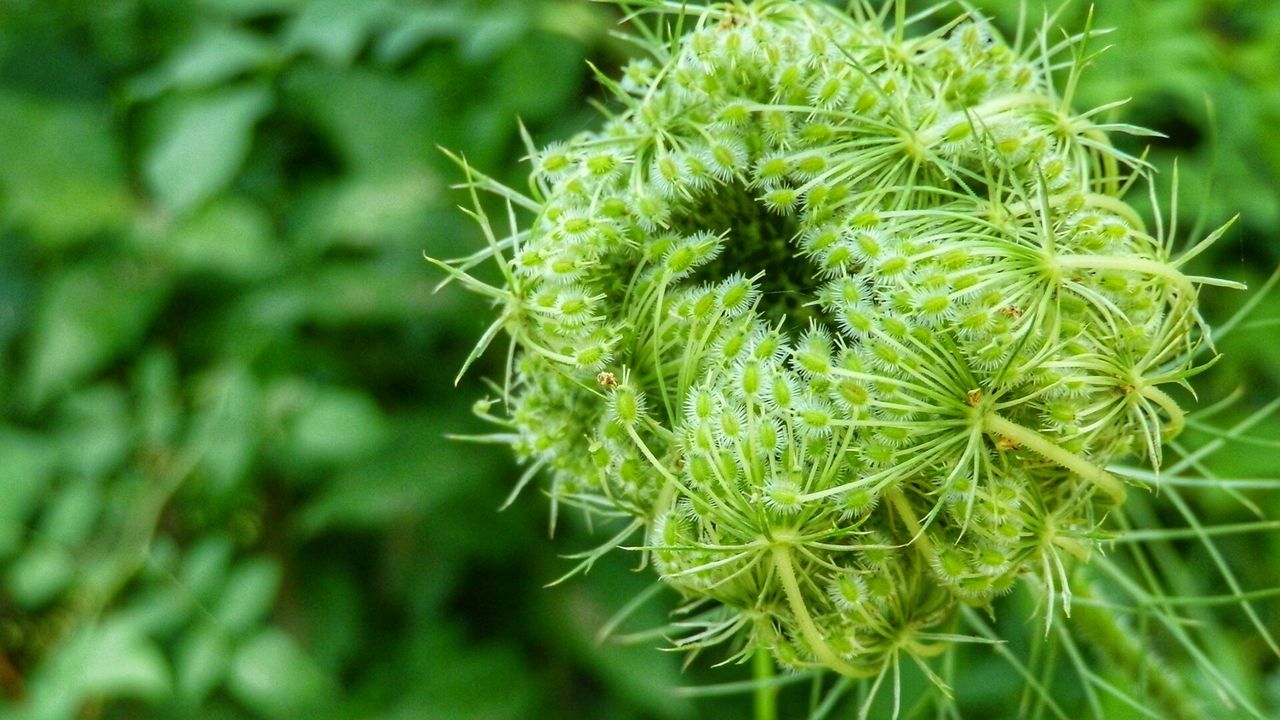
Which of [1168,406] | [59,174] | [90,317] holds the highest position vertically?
[59,174]

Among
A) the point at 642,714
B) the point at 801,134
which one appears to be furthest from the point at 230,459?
the point at 801,134

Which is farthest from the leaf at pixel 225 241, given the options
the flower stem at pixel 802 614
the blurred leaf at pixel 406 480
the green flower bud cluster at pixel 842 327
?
the flower stem at pixel 802 614

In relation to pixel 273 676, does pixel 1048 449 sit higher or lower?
higher

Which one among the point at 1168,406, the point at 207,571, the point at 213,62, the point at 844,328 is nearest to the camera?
the point at 844,328

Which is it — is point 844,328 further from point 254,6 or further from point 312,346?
point 312,346

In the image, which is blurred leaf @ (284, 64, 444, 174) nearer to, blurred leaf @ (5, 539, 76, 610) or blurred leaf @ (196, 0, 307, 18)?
blurred leaf @ (196, 0, 307, 18)

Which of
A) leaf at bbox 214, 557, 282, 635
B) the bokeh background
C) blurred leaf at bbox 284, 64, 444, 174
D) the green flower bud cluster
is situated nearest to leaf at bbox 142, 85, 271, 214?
the bokeh background

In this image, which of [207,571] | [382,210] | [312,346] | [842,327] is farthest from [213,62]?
[842,327]

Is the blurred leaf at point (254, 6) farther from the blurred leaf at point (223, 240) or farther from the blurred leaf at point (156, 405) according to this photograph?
the blurred leaf at point (156, 405)
